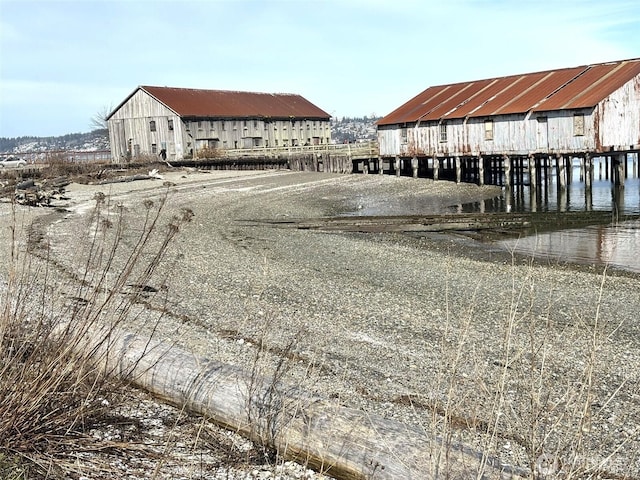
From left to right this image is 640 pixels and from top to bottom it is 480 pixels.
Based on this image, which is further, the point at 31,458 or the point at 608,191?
the point at 608,191

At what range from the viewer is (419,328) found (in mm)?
10117

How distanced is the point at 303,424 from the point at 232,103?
58322 mm

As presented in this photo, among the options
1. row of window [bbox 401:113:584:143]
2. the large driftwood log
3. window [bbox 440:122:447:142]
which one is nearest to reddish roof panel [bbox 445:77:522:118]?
window [bbox 440:122:447:142]

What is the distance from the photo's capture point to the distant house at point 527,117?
1417 inches

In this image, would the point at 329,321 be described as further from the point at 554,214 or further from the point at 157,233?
the point at 554,214

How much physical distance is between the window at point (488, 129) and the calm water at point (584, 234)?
379cm

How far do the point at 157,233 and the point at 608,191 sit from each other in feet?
107

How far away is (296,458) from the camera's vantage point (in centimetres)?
479

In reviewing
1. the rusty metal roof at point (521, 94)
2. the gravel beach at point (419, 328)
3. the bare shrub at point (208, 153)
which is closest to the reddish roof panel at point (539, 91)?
the rusty metal roof at point (521, 94)

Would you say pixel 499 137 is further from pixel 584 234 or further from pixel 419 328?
pixel 419 328

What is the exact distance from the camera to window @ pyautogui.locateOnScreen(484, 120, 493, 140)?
41.5 meters

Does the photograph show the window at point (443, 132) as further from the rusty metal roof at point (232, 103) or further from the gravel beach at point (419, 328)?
the rusty metal roof at point (232, 103)

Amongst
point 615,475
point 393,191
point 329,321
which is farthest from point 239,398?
point 393,191

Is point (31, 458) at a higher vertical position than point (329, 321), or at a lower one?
higher
